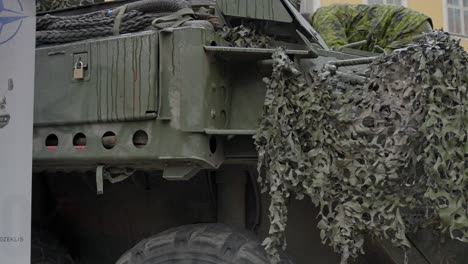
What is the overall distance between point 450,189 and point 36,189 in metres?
2.64

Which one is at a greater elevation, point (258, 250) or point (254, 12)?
point (254, 12)

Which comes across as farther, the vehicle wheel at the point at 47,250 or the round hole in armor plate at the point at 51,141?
the vehicle wheel at the point at 47,250

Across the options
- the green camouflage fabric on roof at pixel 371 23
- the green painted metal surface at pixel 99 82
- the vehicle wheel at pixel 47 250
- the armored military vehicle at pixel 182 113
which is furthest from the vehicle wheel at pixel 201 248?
the green camouflage fabric on roof at pixel 371 23

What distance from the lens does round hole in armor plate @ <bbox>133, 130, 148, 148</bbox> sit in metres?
2.83

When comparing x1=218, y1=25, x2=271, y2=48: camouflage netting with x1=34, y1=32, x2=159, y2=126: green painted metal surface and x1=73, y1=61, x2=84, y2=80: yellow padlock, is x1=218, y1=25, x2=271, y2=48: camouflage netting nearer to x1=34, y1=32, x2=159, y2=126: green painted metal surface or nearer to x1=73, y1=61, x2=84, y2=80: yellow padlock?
x1=34, y1=32, x2=159, y2=126: green painted metal surface

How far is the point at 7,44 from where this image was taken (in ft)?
9.58

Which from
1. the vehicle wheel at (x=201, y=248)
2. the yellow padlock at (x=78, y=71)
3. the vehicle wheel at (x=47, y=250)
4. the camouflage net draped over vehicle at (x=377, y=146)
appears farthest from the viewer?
the vehicle wheel at (x=47, y=250)

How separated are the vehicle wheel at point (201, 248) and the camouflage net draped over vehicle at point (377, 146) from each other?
0.58 feet

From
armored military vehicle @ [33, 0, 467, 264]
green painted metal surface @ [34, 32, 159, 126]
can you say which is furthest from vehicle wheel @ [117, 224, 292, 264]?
green painted metal surface @ [34, 32, 159, 126]

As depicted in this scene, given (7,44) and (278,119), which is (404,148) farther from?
(7,44)

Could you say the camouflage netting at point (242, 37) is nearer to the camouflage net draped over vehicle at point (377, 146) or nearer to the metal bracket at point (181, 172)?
the camouflage net draped over vehicle at point (377, 146)

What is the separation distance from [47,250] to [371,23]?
316cm

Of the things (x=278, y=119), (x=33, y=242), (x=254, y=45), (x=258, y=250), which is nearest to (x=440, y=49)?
(x=278, y=119)

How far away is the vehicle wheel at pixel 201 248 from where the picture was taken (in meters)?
2.76
